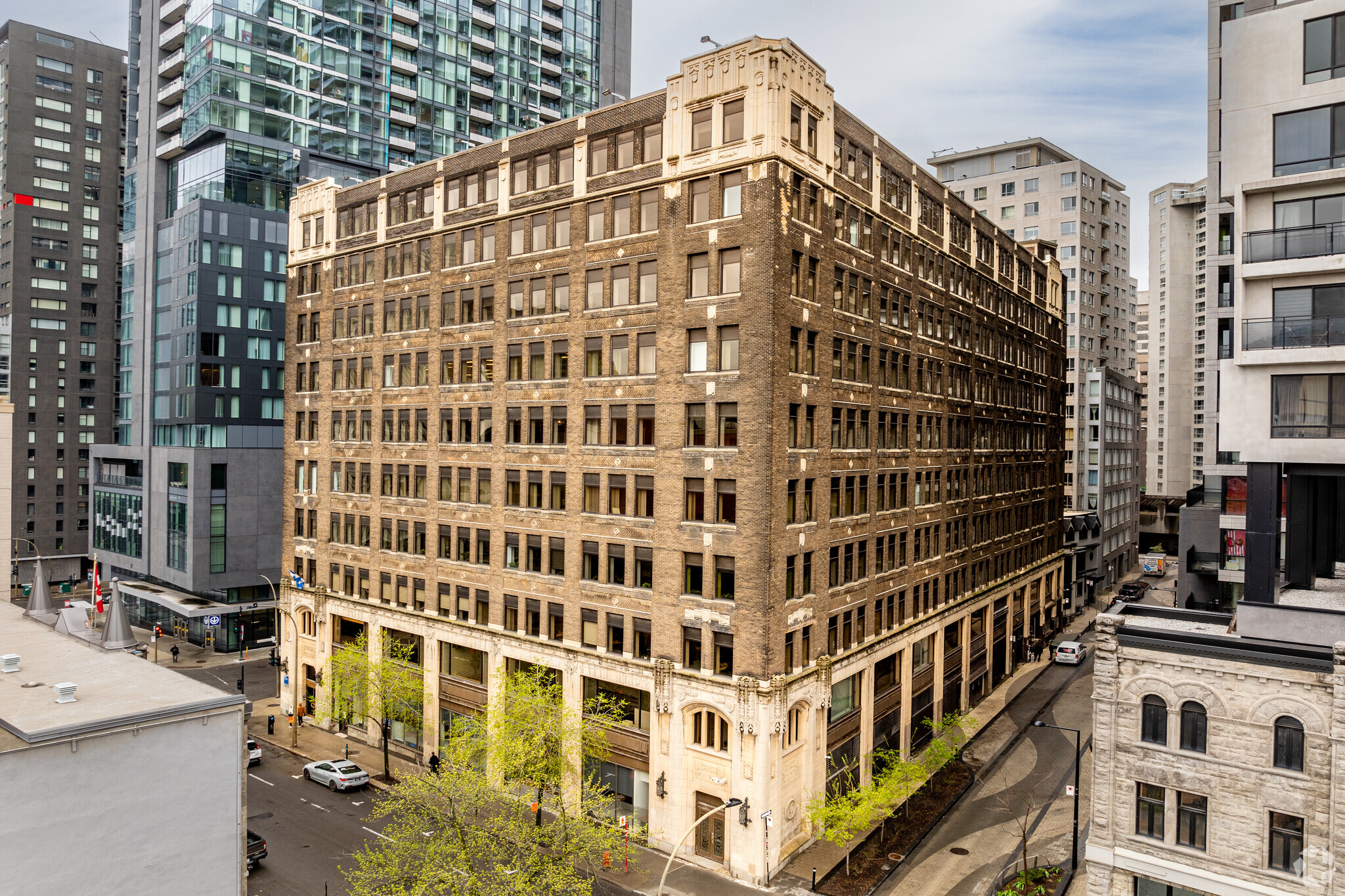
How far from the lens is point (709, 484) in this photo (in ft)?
130

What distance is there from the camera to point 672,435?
1604 inches

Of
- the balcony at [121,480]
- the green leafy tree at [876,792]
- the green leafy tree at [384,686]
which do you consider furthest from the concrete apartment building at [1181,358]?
the balcony at [121,480]

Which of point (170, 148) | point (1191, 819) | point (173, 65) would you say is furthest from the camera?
point (170, 148)

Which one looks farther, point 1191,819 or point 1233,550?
point 1233,550

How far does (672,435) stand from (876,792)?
18986 millimetres

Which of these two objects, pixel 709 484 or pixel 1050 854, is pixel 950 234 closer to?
pixel 709 484

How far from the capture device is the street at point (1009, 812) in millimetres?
37750

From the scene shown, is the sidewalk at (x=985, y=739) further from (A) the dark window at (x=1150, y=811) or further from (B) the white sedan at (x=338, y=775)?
(B) the white sedan at (x=338, y=775)

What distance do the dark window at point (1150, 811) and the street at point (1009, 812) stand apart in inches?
385

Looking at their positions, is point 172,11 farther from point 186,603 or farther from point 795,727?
point 795,727

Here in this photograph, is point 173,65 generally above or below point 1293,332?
above

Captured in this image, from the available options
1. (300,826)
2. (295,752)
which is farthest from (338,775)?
(295,752)

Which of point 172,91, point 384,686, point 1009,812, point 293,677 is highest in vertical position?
point 172,91

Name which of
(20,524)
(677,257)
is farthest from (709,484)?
(20,524)
